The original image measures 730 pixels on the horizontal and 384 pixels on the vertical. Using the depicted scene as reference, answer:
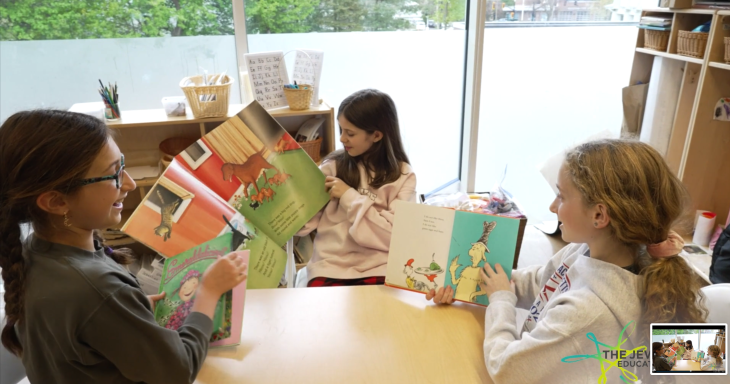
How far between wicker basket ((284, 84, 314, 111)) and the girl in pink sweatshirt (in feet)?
1.85

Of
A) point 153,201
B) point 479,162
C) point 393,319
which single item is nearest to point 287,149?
point 153,201

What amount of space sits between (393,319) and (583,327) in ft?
1.38

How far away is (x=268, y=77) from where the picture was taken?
237cm

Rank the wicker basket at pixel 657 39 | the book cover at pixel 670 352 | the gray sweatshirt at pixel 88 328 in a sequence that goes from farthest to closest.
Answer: the wicker basket at pixel 657 39 < the book cover at pixel 670 352 < the gray sweatshirt at pixel 88 328

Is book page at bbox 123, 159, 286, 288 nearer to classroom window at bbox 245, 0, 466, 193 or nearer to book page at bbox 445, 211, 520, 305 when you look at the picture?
book page at bbox 445, 211, 520, 305

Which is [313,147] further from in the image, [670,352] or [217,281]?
[670,352]

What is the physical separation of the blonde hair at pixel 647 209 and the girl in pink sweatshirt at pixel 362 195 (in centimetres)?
80

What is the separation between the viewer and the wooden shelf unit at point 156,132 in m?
2.32

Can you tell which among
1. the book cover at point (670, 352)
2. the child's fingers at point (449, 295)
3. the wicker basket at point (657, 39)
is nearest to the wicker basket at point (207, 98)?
the child's fingers at point (449, 295)


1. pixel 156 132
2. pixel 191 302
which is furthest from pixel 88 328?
pixel 156 132

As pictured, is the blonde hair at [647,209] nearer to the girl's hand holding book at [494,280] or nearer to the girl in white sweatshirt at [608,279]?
the girl in white sweatshirt at [608,279]

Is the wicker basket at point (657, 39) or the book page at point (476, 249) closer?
the book page at point (476, 249)

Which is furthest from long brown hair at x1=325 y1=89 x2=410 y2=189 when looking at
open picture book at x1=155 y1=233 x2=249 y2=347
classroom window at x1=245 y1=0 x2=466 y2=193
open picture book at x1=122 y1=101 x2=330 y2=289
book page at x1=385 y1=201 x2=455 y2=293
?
classroom window at x1=245 y1=0 x2=466 y2=193

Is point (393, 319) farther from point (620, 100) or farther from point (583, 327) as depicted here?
point (620, 100)
